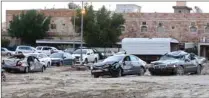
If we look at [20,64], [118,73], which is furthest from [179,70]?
[20,64]

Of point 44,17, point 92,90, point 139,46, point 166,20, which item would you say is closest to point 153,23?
point 166,20

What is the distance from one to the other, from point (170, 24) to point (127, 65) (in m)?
48.8

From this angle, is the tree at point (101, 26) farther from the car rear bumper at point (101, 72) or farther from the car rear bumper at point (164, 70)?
the car rear bumper at point (101, 72)

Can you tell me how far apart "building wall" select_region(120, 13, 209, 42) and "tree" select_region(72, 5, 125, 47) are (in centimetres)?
418

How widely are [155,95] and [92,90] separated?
2.63 metres

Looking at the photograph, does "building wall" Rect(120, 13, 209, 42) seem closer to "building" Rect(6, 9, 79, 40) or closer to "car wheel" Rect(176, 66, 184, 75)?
"building" Rect(6, 9, 79, 40)

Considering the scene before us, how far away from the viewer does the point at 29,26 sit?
249 ft

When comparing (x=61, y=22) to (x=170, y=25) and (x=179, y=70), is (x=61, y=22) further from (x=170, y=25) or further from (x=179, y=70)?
(x=179, y=70)

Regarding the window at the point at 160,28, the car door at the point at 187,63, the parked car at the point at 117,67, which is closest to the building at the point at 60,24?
the window at the point at 160,28

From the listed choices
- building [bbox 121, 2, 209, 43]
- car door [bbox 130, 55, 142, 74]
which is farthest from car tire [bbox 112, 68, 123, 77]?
building [bbox 121, 2, 209, 43]

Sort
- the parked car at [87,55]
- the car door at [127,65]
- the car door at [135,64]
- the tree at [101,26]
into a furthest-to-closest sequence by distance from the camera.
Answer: the tree at [101,26], the parked car at [87,55], the car door at [135,64], the car door at [127,65]

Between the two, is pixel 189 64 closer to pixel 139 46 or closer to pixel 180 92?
pixel 180 92

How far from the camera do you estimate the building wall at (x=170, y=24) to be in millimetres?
73688

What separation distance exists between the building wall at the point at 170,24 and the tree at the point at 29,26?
12.5 metres
